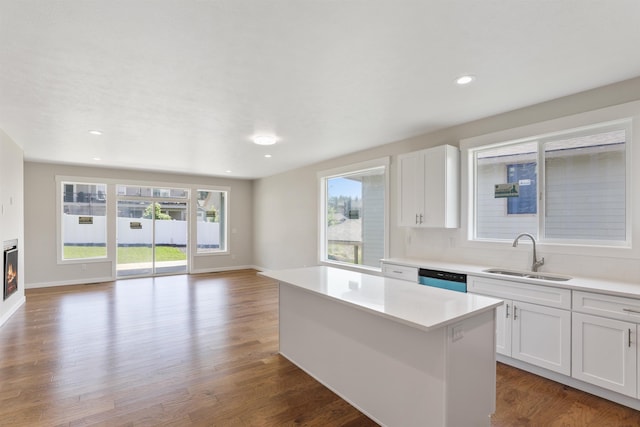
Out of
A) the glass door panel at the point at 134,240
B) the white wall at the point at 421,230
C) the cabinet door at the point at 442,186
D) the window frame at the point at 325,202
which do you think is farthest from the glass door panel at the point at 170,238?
the cabinet door at the point at 442,186

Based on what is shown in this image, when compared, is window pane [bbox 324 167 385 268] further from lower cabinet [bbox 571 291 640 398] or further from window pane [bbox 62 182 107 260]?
window pane [bbox 62 182 107 260]

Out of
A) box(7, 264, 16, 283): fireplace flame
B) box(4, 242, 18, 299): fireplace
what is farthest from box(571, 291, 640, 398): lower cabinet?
box(7, 264, 16, 283): fireplace flame

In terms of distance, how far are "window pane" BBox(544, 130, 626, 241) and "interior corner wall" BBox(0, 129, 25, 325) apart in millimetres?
6554

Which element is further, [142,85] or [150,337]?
[150,337]

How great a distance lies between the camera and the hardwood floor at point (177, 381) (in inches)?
90.1

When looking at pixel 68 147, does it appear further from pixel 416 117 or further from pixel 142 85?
pixel 416 117

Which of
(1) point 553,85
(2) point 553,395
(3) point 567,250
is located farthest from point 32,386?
(1) point 553,85

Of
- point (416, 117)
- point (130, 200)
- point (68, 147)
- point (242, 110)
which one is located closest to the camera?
point (242, 110)

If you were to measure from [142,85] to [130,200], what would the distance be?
5670 millimetres

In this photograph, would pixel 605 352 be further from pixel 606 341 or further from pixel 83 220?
pixel 83 220

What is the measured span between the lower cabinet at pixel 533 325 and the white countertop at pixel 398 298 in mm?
883

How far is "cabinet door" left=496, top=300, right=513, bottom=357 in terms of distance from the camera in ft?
9.74

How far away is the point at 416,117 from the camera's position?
369 cm

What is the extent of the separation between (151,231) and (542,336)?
7.94 metres
